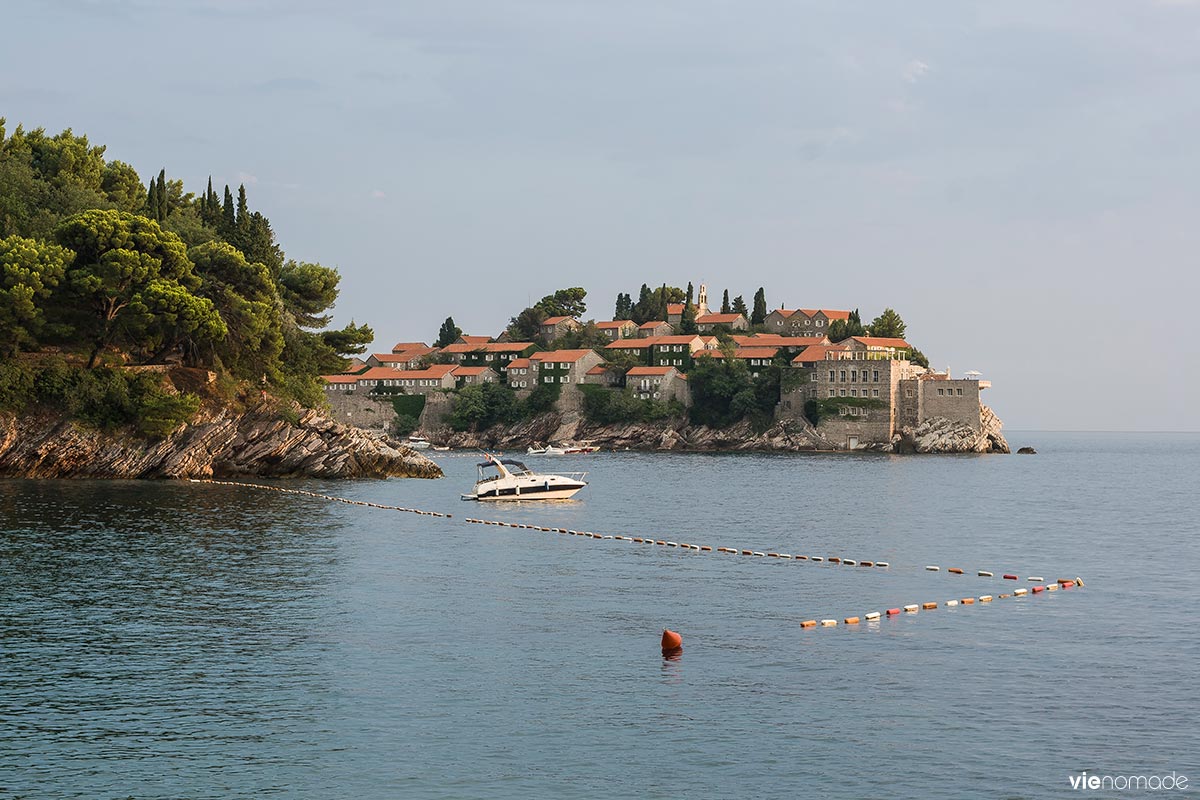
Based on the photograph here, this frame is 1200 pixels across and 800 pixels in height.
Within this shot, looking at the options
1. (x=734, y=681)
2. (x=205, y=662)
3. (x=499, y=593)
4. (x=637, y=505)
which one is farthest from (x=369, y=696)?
(x=637, y=505)

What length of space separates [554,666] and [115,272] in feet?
218

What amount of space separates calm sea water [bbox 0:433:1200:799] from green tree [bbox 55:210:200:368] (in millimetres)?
26142

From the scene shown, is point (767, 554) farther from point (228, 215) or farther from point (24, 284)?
point (228, 215)

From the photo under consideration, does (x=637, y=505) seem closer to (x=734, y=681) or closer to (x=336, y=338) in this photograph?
(x=336, y=338)

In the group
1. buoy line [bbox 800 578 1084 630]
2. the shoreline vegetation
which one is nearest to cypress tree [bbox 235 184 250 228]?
the shoreline vegetation

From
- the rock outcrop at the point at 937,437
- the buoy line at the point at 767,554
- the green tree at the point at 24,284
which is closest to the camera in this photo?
the buoy line at the point at 767,554

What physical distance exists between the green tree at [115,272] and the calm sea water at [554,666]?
26142 millimetres

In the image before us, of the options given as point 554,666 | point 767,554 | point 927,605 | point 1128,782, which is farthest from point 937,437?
point 1128,782

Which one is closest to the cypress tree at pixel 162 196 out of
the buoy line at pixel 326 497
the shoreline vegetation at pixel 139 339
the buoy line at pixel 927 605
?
the shoreline vegetation at pixel 139 339

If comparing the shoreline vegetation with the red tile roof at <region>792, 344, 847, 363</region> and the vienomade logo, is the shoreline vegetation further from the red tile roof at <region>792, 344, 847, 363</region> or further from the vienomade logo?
the red tile roof at <region>792, 344, 847, 363</region>

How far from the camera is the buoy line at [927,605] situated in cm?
3958

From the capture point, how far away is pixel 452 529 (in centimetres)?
6912

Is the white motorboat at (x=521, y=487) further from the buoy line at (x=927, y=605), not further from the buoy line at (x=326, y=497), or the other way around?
the buoy line at (x=927, y=605)

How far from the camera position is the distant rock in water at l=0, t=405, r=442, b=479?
8750cm
